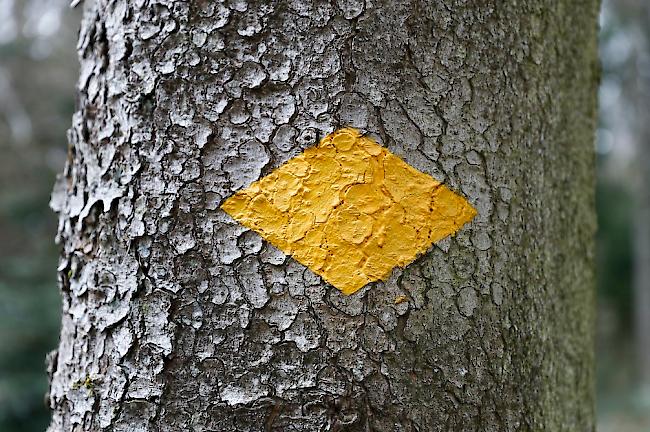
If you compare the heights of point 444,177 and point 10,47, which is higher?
point 10,47

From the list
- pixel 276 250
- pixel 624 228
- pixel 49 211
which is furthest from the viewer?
pixel 624 228

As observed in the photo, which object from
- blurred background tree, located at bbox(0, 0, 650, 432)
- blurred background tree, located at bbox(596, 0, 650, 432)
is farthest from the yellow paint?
blurred background tree, located at bbox(596, 0, 650, 432)

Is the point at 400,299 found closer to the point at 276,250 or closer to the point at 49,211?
the point at 276,250

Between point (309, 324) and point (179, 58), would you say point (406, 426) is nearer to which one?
point (309, 324)

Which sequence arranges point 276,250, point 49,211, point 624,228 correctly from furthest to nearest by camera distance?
point 624,228
point 49,211
point 276,250

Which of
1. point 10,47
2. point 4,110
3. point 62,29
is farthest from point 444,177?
point 62,29

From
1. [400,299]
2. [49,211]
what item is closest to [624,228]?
[49,211]
